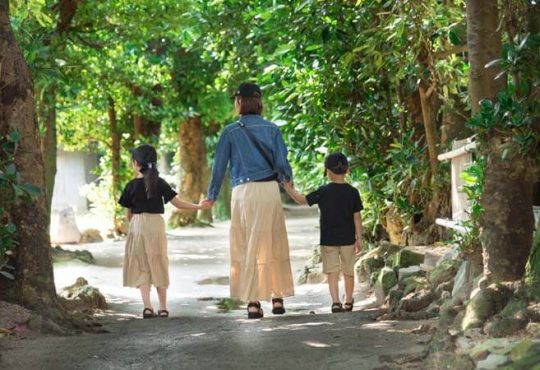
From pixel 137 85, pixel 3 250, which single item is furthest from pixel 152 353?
pixel 137 85

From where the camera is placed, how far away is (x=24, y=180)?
25.6 ft

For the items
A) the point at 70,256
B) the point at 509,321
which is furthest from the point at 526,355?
the point at 70,256

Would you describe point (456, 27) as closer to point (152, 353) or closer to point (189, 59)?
point (152, 353)

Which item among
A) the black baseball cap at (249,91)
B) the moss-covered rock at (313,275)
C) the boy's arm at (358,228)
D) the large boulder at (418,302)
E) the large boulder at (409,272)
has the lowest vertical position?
the moss-covered rock at (313,275)

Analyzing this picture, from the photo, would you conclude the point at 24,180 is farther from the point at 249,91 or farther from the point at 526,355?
the point at 526,355

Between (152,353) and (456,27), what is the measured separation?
477 cm

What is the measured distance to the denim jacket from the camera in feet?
27.9

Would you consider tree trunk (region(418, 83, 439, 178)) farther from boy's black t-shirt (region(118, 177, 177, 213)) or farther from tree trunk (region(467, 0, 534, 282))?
tree trunk (region(467, 0, 534, 282))

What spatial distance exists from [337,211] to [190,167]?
19302 mm

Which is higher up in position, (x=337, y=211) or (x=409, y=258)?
(x=337, y=211)

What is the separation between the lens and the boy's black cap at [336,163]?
961 centimetres

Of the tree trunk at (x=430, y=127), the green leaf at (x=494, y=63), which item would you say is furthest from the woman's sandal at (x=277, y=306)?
the green leaf at (x=494, y=63)

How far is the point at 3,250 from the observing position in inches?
279

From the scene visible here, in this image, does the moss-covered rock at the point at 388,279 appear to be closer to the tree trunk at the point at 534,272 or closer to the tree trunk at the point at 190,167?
the tree trunk at the point at 534,272
